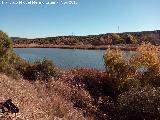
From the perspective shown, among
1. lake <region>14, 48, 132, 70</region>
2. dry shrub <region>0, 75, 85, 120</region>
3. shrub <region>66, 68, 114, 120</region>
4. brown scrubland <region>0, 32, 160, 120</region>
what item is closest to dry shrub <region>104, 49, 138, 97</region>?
brown scrubland <region>0, 32, 160, 120</region>

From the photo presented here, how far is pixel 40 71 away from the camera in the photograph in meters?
26.6

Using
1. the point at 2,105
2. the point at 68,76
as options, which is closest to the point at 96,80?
the point at 68,76

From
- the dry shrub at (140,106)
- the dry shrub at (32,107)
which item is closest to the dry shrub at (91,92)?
the dry shrub at (140,106)

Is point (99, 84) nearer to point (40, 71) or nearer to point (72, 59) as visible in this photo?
point (40, 71)

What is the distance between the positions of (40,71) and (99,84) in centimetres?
471

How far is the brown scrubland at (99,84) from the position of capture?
744 inches

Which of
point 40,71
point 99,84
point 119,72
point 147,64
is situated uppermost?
point 147,64

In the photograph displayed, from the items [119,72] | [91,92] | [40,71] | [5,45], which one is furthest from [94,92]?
[5,45]

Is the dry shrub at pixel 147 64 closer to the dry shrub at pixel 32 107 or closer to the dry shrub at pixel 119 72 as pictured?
the dry shrub at pixel 119 72

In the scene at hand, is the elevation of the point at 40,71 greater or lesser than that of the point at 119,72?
greater

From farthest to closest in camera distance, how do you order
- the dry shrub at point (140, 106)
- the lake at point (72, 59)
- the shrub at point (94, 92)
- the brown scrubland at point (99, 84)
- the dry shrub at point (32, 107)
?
the lake at point (72, 59) < the shrub at point (94, 92) < the brown scrubland at point (99, 84) < the dry shrub at point (140, 106) < the dry shrub at point (32, 107)

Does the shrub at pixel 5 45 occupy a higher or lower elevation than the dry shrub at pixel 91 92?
higher

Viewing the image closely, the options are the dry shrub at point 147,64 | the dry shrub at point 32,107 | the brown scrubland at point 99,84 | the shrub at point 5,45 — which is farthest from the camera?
the dry shrub at point 147,64

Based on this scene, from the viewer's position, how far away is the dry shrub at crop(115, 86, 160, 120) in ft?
59.7
